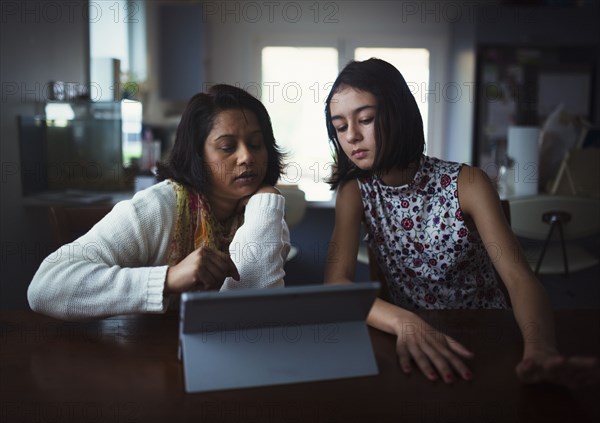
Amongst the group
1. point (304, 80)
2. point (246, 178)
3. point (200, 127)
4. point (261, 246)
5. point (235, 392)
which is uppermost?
point (304, 80)

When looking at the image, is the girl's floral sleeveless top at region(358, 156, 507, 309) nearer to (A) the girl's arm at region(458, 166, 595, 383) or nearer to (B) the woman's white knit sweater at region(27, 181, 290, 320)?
(A) the girl's arm at region(458, 166, 595, 383)

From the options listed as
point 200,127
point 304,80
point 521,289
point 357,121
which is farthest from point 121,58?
point 521,289

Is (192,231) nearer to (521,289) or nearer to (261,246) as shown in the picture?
(261,246)

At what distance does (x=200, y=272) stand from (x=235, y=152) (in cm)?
37

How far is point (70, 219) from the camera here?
1.37m

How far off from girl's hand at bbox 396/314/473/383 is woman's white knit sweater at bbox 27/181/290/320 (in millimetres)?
318

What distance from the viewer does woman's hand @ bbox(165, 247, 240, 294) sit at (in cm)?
96

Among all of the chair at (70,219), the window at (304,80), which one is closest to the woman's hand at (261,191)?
the chair at (70,219)

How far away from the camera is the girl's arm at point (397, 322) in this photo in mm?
858

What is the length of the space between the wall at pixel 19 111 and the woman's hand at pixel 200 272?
1.51 meters

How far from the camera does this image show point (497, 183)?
2.71m

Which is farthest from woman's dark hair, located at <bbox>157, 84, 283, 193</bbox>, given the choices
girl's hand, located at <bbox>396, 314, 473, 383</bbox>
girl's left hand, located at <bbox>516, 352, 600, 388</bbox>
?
girl's left hand, located at <bbox>516, 352, 600, 388</bbox>

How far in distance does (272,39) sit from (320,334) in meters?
5.01

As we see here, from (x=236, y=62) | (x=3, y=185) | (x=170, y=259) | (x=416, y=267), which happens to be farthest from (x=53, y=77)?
(x=236, y=62)
